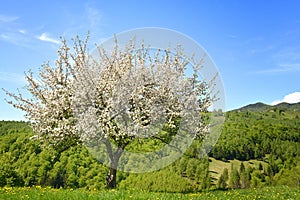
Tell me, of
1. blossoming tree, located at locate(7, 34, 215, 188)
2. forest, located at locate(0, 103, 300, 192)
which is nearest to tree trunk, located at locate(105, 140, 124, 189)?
blossoming tree, located at locate(7, 34, 215, 188)

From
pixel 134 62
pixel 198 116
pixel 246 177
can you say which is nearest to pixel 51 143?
pixel 134 62

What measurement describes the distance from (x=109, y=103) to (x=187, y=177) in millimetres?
51621

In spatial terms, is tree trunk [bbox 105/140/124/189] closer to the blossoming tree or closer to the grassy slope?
the blossoming tree

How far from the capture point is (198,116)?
18.7 metres

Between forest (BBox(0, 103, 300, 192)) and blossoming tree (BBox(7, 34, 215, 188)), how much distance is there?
30.7m

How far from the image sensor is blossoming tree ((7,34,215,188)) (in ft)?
54.9

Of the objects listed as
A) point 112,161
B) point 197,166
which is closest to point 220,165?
point 197,166

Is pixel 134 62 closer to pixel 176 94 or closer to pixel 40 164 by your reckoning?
pixel 176 94

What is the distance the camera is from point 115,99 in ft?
54.7

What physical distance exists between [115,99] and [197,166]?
179 feet

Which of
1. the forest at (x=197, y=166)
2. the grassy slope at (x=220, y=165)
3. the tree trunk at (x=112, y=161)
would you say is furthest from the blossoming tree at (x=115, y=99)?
the grassy slope at (x=220, y=165)

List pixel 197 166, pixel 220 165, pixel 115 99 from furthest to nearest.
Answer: pixel 220 165
pixel 197 166
pixel 115 99

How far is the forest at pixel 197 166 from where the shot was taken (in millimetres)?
55938

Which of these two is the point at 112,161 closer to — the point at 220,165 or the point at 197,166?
the point at 197,166
